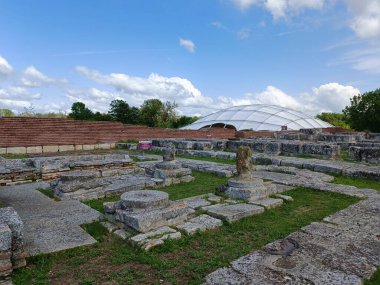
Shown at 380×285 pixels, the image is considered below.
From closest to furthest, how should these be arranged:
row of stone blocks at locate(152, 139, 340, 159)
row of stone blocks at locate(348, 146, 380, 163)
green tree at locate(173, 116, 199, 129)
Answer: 1. row of stone blocks at locate(348, 146, 380, 163)
2. row of stone blocks at locate(152, 139, 340, 159)
3. green tree at locate(173, 116, 199, 129)

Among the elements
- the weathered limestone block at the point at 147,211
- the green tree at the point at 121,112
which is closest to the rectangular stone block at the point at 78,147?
the green tree at the point at 121,112

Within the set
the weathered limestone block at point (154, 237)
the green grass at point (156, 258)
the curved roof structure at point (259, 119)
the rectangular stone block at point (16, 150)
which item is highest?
the curved roof structure at point (259, 119)

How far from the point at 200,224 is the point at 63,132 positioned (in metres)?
15.3

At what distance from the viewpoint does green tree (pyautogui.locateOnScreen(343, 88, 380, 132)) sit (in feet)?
106

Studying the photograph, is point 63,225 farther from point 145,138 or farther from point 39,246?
point 145,138

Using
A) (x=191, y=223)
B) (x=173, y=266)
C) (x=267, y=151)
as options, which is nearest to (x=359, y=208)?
(x=191, y=223)

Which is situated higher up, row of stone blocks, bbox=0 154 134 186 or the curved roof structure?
the curved roof structure

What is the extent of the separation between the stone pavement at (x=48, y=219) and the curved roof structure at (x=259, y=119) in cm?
2960

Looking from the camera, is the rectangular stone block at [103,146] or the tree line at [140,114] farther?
the tree line at [140,114]

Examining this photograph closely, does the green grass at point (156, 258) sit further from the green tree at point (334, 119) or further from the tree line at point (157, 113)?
the green tree at point (334, 119)

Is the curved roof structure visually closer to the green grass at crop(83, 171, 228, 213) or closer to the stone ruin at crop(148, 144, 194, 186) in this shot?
the green grass at crop(83, 171, 228, 213)

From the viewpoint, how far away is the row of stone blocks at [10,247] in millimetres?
3203

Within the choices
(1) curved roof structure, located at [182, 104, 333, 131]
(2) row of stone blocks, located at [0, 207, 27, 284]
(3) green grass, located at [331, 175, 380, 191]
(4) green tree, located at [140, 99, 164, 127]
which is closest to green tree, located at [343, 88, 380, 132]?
(1) curved roof structure, located at [182, 104, 333, 131]

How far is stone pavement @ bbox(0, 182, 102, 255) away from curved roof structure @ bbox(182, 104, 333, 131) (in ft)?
97.1
